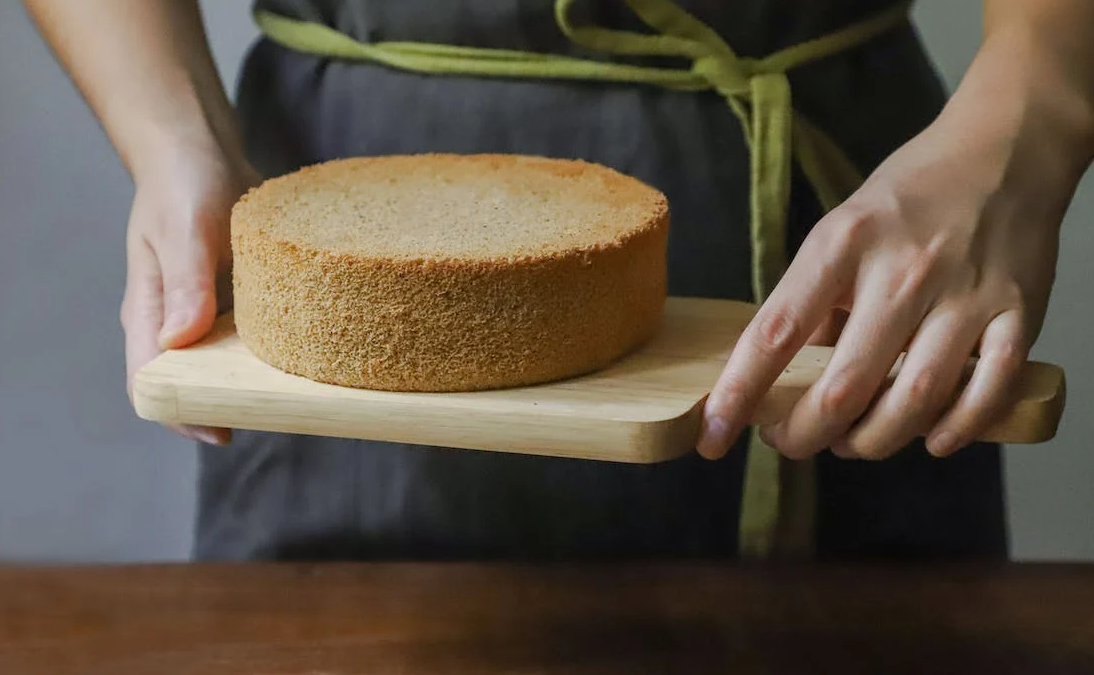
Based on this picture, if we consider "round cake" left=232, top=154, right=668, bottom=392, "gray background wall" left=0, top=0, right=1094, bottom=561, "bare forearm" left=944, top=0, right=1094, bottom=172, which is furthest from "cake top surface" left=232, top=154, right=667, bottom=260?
"gray background wall" left=0, top=0, right=1094, bottom=561

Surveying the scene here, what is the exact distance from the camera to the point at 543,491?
59 cm

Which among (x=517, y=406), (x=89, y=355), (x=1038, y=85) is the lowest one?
(x=89, y=355)

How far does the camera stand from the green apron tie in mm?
523

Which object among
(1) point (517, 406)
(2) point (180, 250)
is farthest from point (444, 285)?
(2) point (180, 250)

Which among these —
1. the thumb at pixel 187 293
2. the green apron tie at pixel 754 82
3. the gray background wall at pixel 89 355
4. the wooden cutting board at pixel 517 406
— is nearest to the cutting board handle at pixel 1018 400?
the wooden cutting board at pixel 517 406

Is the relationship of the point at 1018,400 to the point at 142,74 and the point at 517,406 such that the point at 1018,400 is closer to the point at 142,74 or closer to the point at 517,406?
the point at 517,406

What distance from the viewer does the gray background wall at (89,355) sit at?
2.80 ft

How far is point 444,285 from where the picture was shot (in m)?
0.40

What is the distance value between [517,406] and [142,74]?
0.30 meters

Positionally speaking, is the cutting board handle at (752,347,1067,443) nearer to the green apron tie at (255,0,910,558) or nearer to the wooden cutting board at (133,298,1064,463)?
the wooden cutting board at (133,298,1064,463)

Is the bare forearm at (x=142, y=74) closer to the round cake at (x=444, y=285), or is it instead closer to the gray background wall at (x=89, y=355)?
the round cake at (x=444, y=285)

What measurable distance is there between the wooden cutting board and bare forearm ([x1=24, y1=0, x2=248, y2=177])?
153mm

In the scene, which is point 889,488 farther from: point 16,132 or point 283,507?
point 16,132

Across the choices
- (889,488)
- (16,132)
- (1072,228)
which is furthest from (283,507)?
(1072,228)
